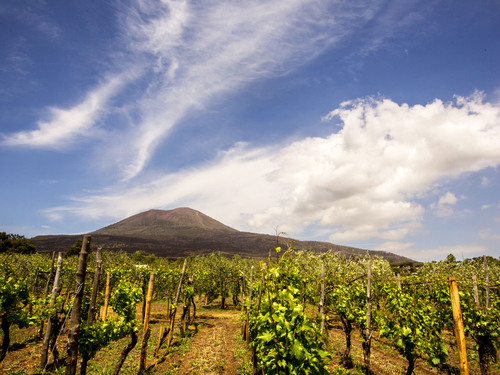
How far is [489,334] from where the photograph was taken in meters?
9.77

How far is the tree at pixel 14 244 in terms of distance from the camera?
195ft

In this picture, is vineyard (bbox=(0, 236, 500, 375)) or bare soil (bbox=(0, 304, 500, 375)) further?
bare soil (bbox=(0, 304, 500, 375))

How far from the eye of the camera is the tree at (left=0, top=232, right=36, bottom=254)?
195 ft

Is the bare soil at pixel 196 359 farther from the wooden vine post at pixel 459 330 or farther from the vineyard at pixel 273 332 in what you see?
the wooden vine post at pixel 459 330

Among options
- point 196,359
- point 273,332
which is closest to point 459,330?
point 273,332

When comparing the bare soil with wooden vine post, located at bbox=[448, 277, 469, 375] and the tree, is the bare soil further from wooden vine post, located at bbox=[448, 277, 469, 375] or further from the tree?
the tree

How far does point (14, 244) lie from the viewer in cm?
6116

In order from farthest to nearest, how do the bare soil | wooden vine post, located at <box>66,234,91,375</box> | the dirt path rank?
the dirt path → the bare soil → wooden vine post, located at <box>66,234,91,375</box>

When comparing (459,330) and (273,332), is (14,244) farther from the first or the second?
(459,330)

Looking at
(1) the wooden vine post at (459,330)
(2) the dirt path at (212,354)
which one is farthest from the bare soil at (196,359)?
(1) the wooden vine post at (459,330)

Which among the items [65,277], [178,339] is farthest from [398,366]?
[65,277]

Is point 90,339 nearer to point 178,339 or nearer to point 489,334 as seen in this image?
point 178,339

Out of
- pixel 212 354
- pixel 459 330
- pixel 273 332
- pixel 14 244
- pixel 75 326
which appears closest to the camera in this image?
pixel 273 332

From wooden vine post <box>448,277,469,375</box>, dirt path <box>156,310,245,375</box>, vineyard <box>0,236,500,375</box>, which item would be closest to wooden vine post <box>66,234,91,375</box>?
vineyard <box>0,236,500,375</box>
